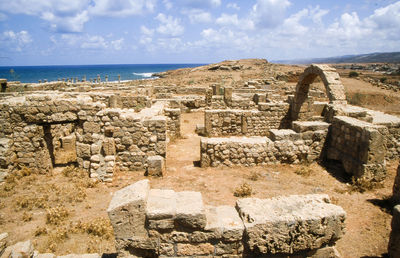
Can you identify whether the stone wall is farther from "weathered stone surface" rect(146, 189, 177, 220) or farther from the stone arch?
the stone arch

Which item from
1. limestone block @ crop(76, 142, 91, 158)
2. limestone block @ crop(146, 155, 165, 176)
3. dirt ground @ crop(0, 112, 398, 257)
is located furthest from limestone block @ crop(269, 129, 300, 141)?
limestone block @ crop(76, 142, 91, 158)

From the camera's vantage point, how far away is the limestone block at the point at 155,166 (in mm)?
7754

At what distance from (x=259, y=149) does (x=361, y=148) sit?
10.1 ft

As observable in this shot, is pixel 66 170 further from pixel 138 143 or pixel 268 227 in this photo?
pixel 268 227

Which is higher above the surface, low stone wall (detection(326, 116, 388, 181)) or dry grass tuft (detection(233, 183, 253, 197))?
low stone wall (detection(326, 116, 388, 181))

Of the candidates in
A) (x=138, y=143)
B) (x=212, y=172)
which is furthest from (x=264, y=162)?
A: (x=138, y=143)

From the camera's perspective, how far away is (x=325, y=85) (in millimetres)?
11359

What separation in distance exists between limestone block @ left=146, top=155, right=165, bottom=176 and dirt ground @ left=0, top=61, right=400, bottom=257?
0.77 ft

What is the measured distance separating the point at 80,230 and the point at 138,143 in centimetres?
336

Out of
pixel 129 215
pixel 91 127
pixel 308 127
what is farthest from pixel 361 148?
pixel 91 127

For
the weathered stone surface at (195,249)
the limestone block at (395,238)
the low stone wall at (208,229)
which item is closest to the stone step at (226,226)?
the low stone wall at (208,229)

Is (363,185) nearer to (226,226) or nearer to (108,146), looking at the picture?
(226,226)

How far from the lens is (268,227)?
3404mm

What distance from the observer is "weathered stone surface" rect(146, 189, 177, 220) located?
332 centimetres
